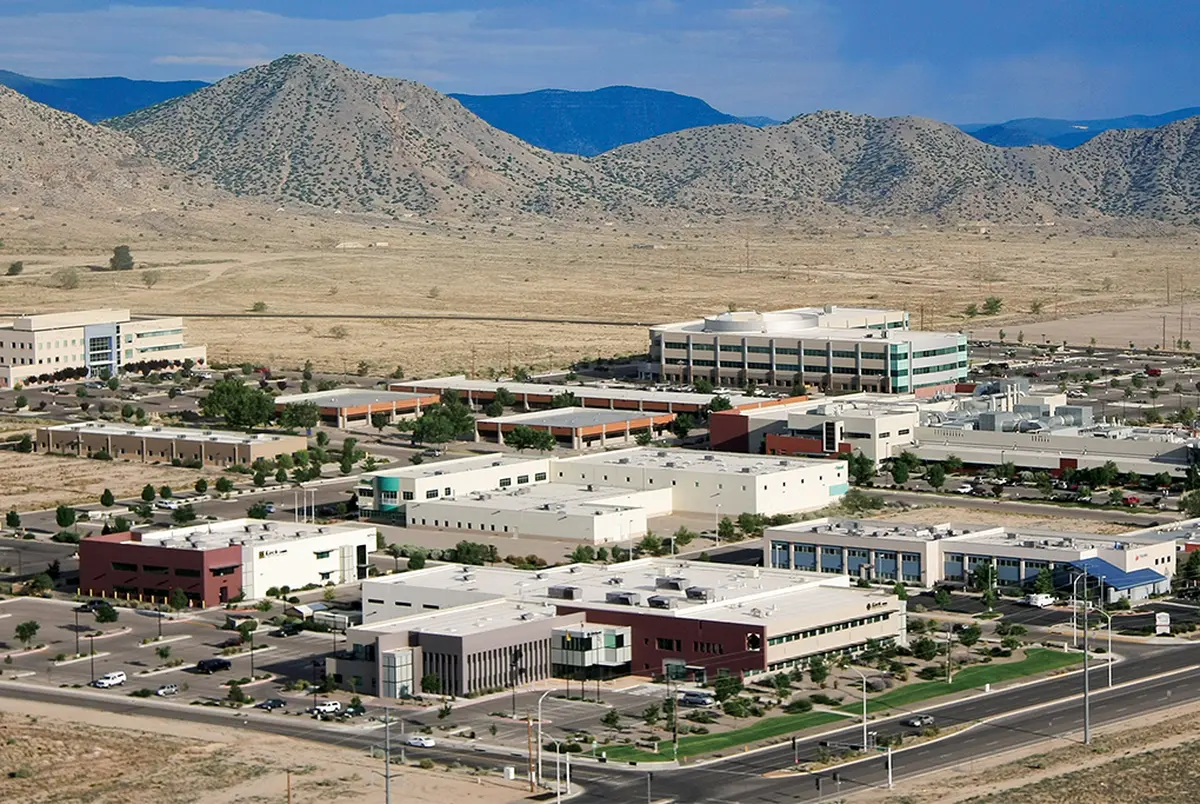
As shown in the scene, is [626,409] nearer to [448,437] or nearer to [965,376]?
[448,437]

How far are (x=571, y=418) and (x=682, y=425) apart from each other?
558 centimetres

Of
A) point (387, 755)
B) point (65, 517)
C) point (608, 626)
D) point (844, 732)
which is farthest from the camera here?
point (65, 517)

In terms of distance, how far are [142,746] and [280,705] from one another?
5263mm

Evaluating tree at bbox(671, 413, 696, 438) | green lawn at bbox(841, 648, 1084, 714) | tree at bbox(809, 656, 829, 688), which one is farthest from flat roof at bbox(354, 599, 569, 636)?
tree at bbox(671, 413, 696, 438)

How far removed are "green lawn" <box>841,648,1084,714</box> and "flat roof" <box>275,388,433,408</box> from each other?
61325 millimetres

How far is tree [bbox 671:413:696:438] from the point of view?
115250 millimetres

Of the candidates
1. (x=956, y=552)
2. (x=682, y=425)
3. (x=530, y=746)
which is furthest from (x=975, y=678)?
(x=682, y=425)

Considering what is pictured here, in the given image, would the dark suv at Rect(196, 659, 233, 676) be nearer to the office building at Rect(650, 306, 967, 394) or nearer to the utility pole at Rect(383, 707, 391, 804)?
the utility pole at Rect(383, 707, 391, 804)

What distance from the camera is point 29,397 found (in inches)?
5349

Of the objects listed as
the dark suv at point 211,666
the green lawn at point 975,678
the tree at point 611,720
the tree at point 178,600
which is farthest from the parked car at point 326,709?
the tree at point 178,600

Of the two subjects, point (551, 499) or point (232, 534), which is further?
point (551, 499)

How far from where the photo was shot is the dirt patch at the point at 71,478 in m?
96.9

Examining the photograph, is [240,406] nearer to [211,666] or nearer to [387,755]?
[211,666]

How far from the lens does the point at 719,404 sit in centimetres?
11850
